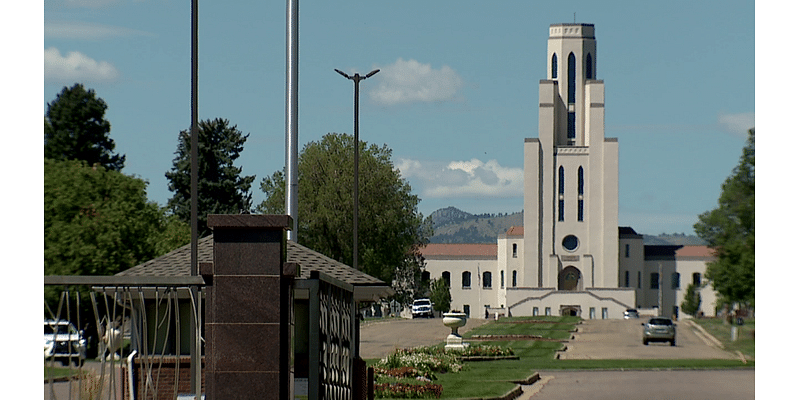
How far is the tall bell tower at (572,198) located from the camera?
12150 centimetres

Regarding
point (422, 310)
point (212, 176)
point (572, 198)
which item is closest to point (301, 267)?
point (212, 176)

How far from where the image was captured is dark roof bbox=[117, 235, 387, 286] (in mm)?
19812

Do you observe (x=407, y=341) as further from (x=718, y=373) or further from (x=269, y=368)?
(x=269, y=368)

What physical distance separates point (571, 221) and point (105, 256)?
82633 millimetres

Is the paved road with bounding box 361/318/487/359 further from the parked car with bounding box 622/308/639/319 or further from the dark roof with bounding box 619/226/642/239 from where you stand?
the dark roof with bounding box 619/226/642/239

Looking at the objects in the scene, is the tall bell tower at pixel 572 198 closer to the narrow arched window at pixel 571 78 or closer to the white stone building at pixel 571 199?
the white stone building at pixel 571 199

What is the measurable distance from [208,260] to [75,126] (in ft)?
162

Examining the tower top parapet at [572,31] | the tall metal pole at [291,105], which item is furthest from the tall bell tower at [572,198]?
the tall metal pole at [291,105]

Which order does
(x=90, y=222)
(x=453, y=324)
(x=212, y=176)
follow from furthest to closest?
(x=212, y=176) < (x=453, y=324) < (x=90, y=222)

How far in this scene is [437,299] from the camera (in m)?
130

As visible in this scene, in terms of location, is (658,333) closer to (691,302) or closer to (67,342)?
(67,342)

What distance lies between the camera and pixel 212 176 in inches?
3189
